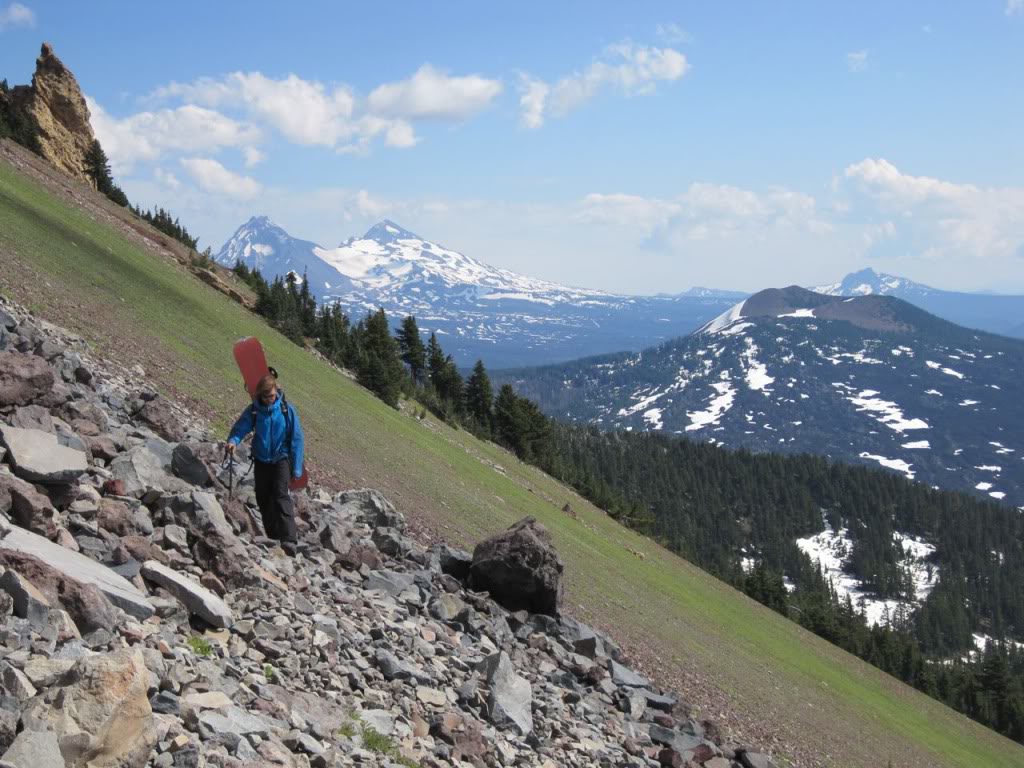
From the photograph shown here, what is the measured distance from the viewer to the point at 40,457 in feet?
34.5

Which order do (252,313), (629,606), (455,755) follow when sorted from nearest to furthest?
(455,755) < (629,606) < (252,313)

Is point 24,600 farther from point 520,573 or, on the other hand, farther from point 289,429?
point 520,573

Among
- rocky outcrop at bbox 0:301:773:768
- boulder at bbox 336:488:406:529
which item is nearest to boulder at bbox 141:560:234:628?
rocky outcrop at bbox 0:301:773:768

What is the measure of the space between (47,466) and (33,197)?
4378 centimetres

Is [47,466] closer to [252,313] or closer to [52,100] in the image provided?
[252,313]

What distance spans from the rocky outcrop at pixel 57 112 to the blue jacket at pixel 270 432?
72110mm

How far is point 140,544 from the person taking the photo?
10195 millimetres

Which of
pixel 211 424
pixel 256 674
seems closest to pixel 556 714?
pixel 256 674

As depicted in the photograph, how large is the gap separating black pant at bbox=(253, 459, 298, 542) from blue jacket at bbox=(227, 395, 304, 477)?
0.14 m

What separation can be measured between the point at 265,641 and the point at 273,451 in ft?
15.1

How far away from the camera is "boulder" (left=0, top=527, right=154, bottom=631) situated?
7.71 meters

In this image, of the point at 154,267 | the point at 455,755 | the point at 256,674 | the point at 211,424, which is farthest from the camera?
the point at 154,267

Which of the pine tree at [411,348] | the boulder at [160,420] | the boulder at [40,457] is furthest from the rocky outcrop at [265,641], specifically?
the pine tree at [411,348]

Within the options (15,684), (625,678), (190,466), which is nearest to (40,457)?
(190,466)
